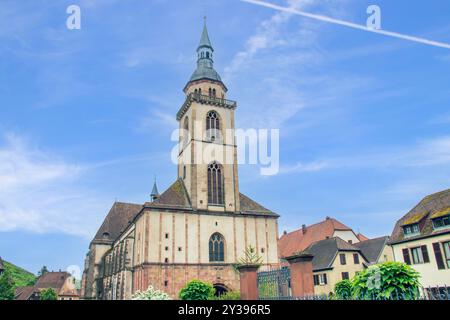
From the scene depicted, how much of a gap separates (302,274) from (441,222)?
69.3 feet

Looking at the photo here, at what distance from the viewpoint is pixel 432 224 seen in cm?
3127

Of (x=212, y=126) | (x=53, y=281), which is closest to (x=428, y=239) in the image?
(x=212, y=126)

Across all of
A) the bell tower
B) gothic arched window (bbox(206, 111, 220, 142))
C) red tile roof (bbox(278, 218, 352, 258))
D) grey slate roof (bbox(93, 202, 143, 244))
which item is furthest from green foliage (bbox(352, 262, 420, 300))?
grey slate roof (bbox(93, 202, 143, 244))

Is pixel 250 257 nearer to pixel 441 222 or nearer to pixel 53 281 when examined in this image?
pixel 441 222

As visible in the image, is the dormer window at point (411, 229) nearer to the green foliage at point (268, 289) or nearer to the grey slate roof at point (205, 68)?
the green foliage at point (268, 289)

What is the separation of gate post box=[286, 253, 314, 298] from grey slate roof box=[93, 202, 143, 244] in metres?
43.6

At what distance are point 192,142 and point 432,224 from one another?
82.0ft

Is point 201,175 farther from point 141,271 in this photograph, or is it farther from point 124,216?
point 124,216

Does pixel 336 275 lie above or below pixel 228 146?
below

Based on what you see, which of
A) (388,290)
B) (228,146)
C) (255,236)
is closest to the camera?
(388,290)

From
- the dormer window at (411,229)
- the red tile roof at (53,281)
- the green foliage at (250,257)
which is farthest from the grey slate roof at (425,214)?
the red tile roof at (53,281)

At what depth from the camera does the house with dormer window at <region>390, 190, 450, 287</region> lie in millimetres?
29234
